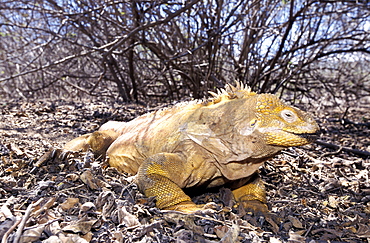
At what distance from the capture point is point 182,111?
373 cm

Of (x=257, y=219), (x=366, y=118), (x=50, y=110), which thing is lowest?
(x=366, y=118)

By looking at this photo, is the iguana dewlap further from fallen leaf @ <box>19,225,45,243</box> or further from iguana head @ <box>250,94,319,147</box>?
fallen leaf @ <box>19,225,45,243</box>

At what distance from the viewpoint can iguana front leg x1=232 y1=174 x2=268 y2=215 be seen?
325 centimetres

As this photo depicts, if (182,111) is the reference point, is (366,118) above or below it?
below

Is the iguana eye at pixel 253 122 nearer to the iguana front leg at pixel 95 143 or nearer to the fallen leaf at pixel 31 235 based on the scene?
the fallen leaf at pixel 31 235

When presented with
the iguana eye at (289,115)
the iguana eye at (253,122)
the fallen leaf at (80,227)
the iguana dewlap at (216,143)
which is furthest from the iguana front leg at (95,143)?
the iguana eye at (289,115)

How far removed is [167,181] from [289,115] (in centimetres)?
128

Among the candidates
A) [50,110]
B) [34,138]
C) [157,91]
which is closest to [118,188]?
[34,138]

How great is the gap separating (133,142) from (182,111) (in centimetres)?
76

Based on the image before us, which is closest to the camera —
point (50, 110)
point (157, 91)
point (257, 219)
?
point (257, 219)

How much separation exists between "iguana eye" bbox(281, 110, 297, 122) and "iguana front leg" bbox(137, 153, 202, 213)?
42.4 inches

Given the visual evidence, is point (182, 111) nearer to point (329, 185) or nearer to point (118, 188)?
point (118, 188)

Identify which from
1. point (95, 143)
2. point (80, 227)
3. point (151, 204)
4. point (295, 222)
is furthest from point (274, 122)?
point (95, 143)

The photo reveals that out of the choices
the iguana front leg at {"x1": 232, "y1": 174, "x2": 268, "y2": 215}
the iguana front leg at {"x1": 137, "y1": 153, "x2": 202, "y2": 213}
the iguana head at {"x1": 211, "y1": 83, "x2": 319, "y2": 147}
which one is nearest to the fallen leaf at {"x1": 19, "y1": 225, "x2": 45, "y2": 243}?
the iguana front leg at {"x1": 137, "y1": 153, "x2": 202, "y2": 213}
